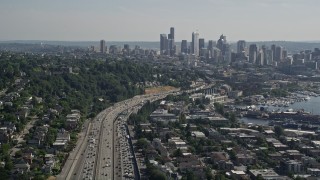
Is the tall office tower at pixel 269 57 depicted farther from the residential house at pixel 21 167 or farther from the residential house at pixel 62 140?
the residential house at pixel 21 167

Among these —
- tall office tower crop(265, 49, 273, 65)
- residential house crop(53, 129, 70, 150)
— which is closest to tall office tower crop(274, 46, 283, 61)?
tall office tower crop(265, 49, 273, 65)

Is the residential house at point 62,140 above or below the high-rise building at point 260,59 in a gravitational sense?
below

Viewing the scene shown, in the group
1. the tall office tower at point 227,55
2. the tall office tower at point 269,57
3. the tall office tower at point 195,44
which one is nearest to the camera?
the tall office tower at point 269,57

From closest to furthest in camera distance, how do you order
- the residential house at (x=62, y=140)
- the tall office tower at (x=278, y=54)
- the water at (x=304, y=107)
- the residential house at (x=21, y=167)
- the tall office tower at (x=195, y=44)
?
1. the residential house at (x=21, y=167)
2. the residential house at (x=62, y=140)
3. the water at (x=304, y=107)
4. the tall office tower at (x=278, y=54)
5. the tall office tower at (x=195, y=44)

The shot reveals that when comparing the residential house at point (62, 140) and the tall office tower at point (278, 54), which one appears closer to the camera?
the residential house at point (62, 140)

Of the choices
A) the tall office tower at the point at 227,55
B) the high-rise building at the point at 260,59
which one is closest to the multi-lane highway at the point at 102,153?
the high-rise building at the point at 260,59

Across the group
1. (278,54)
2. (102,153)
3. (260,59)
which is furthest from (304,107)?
(278,54)

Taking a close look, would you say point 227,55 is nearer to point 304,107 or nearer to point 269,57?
point 269,57

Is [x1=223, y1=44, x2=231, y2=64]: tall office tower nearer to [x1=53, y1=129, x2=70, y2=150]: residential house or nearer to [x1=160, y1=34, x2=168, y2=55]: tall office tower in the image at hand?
[x1=160, y1=34, x2=168, y2=55]: tall office tower

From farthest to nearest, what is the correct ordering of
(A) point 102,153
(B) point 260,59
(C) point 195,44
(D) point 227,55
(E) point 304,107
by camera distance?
(C) point 195,44
(D) point 227,55
(B) point 260,59
(E) point 304,107
(A) point 102,153

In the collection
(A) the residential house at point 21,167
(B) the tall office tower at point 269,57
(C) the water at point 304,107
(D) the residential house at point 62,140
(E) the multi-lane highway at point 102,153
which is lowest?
(C) the water at point 304,107
